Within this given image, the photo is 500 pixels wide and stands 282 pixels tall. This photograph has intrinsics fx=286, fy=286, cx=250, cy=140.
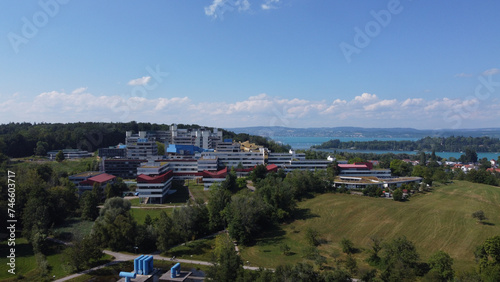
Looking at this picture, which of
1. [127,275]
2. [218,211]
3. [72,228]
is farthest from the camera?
[72,228]

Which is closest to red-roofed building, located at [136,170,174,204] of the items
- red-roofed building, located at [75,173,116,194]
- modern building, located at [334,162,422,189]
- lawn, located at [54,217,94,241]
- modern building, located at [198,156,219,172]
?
red-roofed building, located at [75,173,116,194]

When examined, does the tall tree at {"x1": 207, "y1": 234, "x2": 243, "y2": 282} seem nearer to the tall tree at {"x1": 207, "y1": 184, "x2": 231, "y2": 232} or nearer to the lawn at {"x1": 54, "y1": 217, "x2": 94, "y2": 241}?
the tall tree at {"x1": 207, "y1": 184, "x2": 231, "y2": 232}

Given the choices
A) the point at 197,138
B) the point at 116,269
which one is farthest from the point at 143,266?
the point at 197,138

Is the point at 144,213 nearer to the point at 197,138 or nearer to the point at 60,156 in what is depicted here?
the point at 60,156

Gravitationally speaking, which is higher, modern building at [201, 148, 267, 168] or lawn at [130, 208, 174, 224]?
modern building at [201, 148, 267, 168]

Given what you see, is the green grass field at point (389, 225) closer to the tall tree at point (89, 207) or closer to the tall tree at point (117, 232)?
the tall tree at point (117, 232)

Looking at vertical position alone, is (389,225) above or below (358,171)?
below

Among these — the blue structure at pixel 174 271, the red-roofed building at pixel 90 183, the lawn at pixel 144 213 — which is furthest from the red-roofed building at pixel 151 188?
the blue structure at pixel 174 271

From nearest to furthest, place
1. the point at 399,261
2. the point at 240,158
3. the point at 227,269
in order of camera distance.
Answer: the point at 227,269 < the point at 399,261 < the point at 240,158
